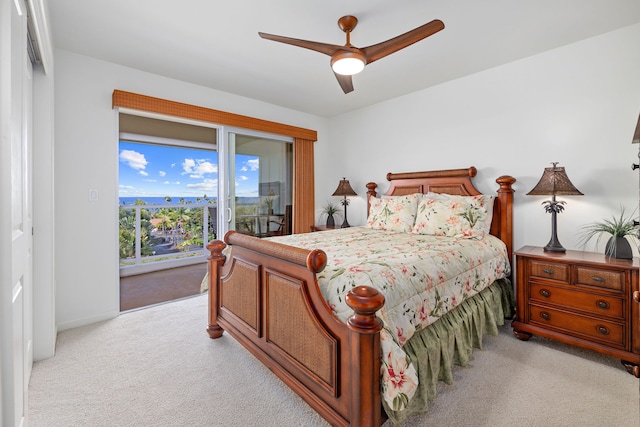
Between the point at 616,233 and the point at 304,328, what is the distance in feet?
7.89

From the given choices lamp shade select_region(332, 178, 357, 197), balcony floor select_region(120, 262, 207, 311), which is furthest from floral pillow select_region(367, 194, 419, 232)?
balcony floor select_region(120, 262, 207, 311)

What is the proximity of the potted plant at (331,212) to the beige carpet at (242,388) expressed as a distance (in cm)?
237

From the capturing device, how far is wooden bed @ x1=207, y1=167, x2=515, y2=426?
1.21 m

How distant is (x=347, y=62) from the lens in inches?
78.3

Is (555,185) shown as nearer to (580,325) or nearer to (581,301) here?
(581,301)

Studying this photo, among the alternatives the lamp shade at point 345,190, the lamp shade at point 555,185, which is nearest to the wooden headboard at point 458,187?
the lamp shade at point 345,190

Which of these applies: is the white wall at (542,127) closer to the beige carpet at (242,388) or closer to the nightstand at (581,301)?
the nightstand at (581,301)

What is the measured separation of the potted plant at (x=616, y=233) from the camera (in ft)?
7.01

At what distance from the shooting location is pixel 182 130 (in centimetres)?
524

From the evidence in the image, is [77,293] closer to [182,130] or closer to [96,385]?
[96,385]

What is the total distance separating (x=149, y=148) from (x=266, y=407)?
545 centimetres

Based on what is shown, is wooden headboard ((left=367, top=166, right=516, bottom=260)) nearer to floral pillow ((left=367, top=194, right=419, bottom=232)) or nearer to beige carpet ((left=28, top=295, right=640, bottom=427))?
floral pillow ((left=367, top=194, right=419, bottom=232))

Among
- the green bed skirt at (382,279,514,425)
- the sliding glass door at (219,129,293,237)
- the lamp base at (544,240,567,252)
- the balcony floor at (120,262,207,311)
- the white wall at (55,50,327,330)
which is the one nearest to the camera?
the green bed skirt at (382,279,514,425)

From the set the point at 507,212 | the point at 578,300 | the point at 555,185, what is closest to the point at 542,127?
the point at 555,185
